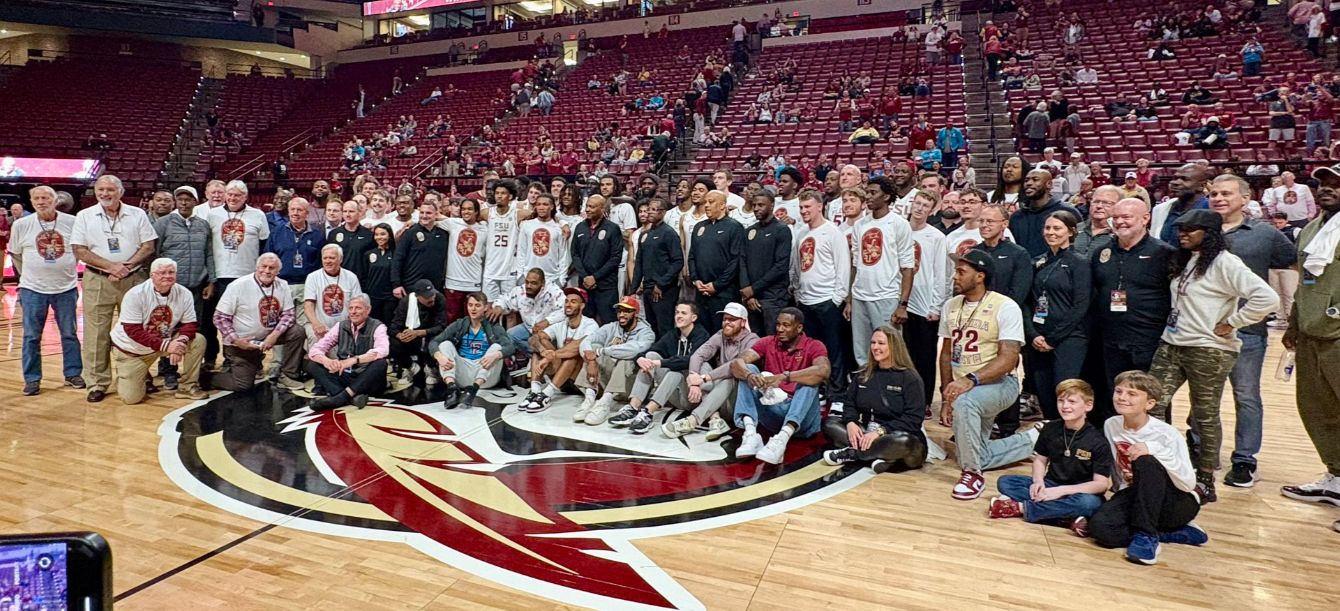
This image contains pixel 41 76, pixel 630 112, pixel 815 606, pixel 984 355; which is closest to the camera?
pixel 815 606

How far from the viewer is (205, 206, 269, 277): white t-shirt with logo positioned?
631 centimetres

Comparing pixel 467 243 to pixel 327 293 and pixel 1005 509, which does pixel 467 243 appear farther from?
pixel 1005 509

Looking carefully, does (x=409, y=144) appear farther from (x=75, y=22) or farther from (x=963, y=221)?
(x=963, y=221)

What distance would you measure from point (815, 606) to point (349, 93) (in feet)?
90.8

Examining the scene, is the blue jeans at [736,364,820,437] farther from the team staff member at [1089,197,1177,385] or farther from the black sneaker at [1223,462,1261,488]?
the black sneaker at [1223,462,1261,488]

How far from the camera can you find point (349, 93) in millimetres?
25969

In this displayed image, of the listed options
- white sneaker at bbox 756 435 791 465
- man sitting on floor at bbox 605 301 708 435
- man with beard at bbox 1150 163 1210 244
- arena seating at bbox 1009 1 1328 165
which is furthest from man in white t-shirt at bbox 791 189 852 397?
arena seating at bbox 1009 1 1328 165

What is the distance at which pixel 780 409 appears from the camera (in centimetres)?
473

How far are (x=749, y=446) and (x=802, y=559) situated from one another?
1.33 m

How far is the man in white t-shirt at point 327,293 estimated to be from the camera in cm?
615

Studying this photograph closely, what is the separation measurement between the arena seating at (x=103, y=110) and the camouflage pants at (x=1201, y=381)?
21.2m

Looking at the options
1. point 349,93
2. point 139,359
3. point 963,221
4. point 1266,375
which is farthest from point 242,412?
point 349,93

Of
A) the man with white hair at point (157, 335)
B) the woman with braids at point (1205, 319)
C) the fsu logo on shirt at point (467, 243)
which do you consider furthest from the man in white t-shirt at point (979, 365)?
the man with white hair at point (157, 335)

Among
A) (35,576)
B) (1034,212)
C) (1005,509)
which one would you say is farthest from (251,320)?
(1034,212)
